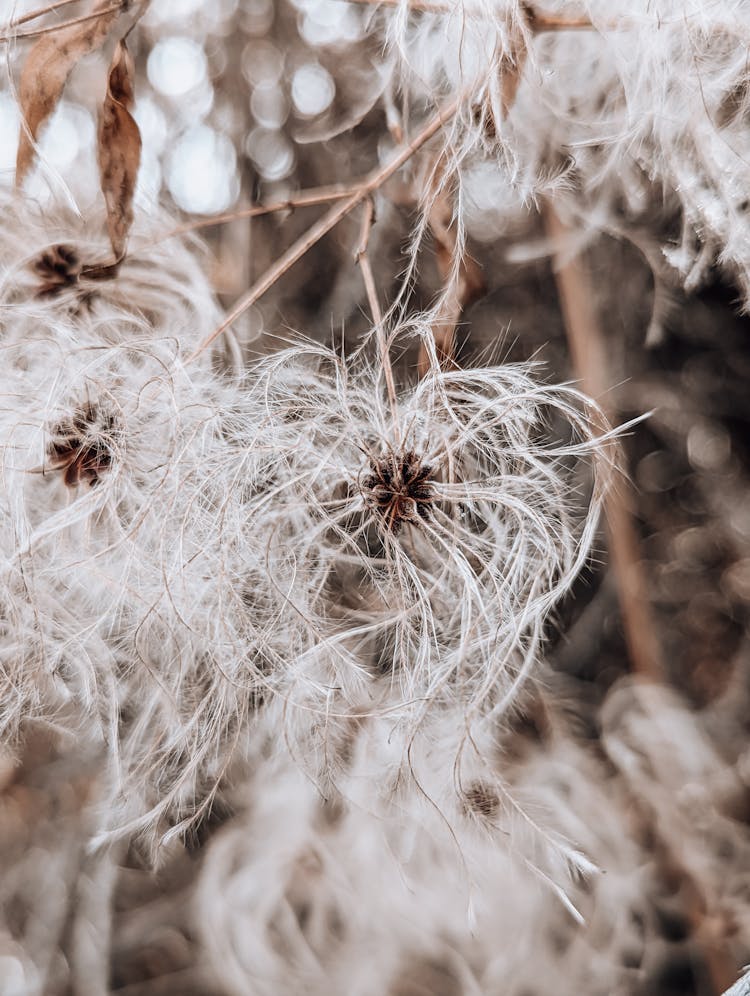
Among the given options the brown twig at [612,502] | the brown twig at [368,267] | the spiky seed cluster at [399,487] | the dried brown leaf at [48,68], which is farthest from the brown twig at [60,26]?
the brown twig at [612,502]

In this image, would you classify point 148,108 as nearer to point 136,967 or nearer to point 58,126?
point 58,126

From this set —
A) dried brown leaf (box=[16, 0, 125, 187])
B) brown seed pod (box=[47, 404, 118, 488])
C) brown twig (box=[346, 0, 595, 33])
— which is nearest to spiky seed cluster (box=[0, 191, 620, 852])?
brown seed pod (box=[47, 404, 118, 488])

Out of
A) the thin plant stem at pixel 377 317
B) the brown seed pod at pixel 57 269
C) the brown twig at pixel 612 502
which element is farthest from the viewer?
the brown twig at pixel 612 502

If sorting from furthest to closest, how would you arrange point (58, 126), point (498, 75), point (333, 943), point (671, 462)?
point (671, 462), point (333, 943), point (58, 126), point (498, 75)

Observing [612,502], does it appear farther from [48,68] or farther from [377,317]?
[48,68]

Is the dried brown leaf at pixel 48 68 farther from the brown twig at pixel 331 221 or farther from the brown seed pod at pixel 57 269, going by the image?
the brown twig at pixel 331 221

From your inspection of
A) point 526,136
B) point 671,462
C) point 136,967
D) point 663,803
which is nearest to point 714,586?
point 671,462

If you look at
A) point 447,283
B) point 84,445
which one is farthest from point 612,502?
point 84,445
